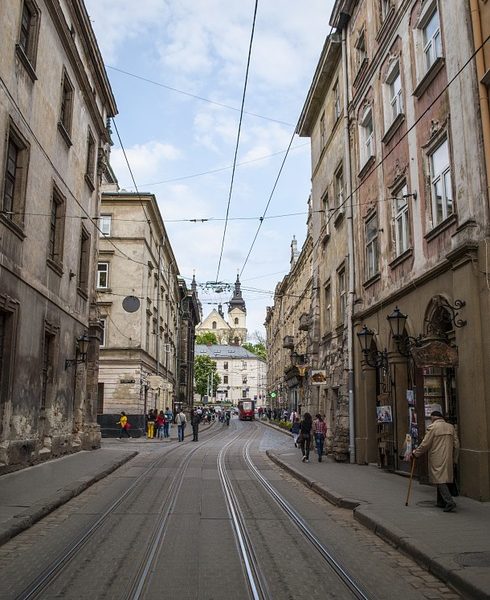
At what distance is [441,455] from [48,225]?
12.1 m

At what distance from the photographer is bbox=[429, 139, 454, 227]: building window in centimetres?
1263

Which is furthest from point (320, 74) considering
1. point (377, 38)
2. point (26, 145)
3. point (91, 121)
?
point (26, 145)

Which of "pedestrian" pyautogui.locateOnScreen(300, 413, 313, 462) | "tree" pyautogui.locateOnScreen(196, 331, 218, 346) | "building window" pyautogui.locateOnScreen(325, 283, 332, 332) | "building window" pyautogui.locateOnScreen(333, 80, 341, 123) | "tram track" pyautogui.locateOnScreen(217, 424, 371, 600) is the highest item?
"tree" pyautogui.locateOnScreen(196, 331, 218, 346)

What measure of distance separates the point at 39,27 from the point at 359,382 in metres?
12.9

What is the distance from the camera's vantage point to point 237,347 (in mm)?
141125

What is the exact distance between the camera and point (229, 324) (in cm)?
15488

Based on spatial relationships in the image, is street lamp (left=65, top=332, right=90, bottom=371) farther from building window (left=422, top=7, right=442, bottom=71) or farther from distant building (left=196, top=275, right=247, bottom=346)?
distant building (left=196, top=275, right=247, bottom=346)

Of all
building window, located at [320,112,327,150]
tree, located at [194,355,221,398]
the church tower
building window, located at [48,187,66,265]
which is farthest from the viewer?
the church tower

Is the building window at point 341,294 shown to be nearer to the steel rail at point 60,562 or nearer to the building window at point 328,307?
the building window at point 328,307

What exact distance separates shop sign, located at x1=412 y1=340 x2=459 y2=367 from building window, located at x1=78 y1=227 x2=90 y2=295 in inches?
540

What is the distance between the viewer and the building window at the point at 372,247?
17766mm

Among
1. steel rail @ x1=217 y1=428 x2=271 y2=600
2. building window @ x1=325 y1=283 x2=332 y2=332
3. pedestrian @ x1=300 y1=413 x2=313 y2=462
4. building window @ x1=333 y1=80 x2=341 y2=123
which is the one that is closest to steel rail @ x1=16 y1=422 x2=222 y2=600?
steel rail @ x1=217 y1=428 x2=271 y2=600

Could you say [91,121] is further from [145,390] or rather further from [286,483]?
[145,390]

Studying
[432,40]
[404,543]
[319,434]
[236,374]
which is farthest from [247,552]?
[236,374]
